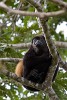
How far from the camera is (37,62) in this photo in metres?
4.55

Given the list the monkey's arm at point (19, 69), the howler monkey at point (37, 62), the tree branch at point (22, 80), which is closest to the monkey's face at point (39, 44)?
the howler monkey at point (37, 62)

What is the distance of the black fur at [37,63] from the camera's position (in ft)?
14.7

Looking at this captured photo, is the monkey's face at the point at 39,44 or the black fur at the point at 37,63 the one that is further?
the monkey's face at the point at 39,44

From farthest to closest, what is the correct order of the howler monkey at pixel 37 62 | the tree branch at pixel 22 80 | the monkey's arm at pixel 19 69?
the monkey's arm at pixel 19 69
the howler monkey at pixel 37 62
the tree branch at pixel 22 80

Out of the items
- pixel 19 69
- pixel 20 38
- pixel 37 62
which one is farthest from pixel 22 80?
pixel 20 38

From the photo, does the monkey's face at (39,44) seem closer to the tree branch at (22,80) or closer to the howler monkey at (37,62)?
the howler monkey at (37,62)

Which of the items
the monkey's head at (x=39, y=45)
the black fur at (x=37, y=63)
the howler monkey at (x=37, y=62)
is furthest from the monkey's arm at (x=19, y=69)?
A: the monkey's head at (x=39, y=45)

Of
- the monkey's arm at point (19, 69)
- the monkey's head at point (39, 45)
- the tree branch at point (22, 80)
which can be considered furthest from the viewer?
the monkey's arm at point (19, 69)

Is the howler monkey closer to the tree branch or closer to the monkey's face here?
the monkey's face

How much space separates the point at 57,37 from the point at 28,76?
61.0 inches

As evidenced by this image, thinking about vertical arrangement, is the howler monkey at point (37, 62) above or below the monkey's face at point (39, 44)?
below

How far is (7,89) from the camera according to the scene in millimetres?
5180

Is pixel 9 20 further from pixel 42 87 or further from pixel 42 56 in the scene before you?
pixel 42 87

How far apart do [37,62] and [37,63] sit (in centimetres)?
2
